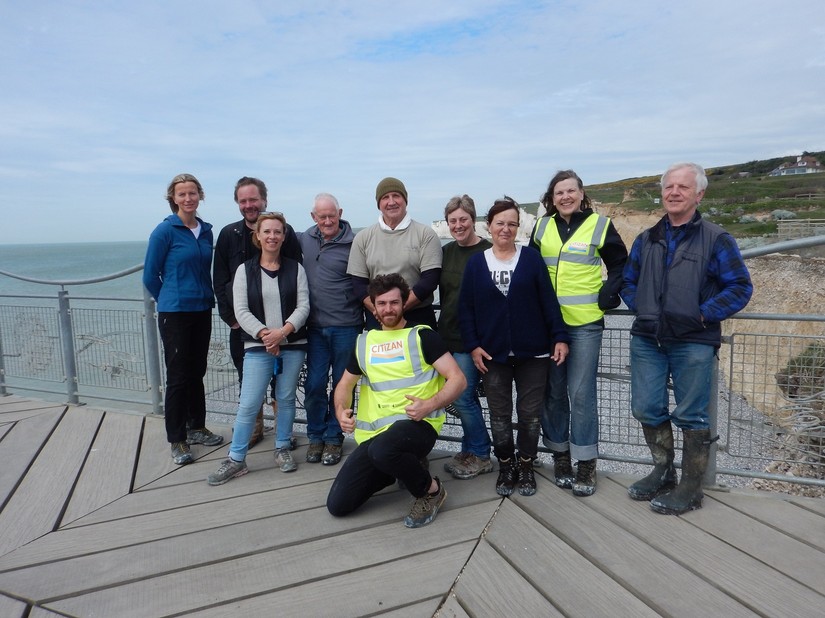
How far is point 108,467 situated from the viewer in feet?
10.8

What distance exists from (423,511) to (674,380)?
1.41 m

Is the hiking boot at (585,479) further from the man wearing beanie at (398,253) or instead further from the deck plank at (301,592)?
the man wearing beanie at (398,253)

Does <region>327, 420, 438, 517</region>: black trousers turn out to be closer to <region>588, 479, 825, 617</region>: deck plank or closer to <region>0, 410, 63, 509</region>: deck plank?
<region>588, 479, 825, 617</region>: deck plank

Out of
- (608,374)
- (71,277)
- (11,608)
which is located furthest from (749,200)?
(71,277)

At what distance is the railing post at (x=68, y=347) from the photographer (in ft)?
14.4

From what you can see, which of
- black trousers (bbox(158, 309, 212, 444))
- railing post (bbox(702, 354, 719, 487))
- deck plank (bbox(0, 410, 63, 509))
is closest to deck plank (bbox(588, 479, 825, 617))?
railing post (bbox(702, 354, 719, 487))

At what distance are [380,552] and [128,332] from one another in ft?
9.59

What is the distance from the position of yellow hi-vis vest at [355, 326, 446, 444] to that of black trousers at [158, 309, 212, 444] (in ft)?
4.36

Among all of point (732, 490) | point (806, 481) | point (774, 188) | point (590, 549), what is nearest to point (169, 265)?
point (590, 549)

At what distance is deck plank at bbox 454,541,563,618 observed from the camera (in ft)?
6.33

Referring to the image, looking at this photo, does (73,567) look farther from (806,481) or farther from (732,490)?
(806,481)

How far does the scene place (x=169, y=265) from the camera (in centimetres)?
335

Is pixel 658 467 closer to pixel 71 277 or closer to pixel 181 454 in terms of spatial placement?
pixel 181 454

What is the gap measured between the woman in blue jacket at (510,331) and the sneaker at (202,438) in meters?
1.98
